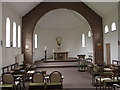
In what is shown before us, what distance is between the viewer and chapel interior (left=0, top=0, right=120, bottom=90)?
22.7ft

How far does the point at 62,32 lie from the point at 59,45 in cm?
151

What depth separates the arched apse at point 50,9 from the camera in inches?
571

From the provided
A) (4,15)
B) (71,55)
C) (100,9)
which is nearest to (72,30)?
(71,55)

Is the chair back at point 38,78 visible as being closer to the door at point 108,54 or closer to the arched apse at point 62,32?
the door at point 108,54

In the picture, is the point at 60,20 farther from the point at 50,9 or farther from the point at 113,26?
the point at 113,26

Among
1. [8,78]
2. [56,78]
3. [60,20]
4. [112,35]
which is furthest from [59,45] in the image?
[8,78]

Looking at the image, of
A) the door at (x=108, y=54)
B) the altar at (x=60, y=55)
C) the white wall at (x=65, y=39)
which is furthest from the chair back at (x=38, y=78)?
the white wall at (x=65, y=39)

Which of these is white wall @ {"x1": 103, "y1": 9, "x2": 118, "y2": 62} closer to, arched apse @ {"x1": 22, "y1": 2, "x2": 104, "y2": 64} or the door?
the door

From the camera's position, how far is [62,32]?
20125 mm

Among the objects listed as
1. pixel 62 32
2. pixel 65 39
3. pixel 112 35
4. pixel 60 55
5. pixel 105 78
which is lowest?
pixel 105 78

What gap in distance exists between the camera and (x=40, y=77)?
602 cm

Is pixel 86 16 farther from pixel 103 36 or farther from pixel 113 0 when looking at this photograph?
pixel 113 0

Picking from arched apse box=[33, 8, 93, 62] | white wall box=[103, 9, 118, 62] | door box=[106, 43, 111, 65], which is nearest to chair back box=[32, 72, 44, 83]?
white wall box=[103, 9, 118, 62]

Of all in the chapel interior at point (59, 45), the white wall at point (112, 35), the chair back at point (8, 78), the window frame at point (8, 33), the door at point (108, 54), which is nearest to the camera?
the chair back at point (8, 78)
